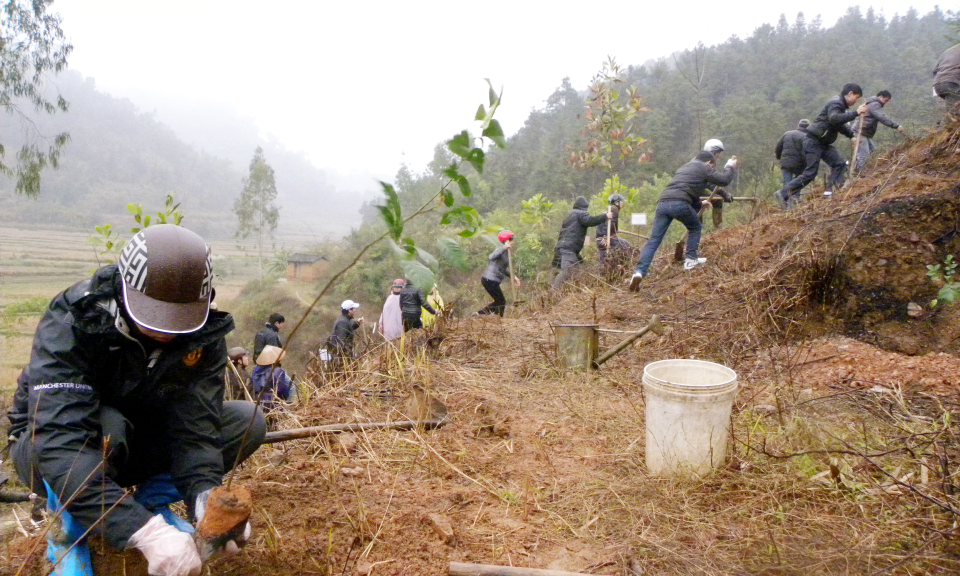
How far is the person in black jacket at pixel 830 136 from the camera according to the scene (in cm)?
646

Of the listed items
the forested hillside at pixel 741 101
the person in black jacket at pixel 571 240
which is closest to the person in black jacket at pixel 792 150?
the person in black jacket at pixel 571 240

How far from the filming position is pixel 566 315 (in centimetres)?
659

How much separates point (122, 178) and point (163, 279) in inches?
2366

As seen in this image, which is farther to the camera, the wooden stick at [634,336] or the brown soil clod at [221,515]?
the wooden stick at [634,336]


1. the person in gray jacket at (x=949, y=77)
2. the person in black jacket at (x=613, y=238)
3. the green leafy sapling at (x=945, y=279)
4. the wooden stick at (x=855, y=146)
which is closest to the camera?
the green leafy sapling at (x=945, y=279)

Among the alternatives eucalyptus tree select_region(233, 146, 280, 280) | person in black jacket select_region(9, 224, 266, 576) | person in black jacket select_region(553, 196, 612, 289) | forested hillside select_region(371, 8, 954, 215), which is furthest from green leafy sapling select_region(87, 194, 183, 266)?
eucalyptus tree select_region(233, 146, 280, 280)

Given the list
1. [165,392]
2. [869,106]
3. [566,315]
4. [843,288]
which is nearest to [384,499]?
[165,392]

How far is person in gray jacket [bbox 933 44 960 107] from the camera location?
18.9ft

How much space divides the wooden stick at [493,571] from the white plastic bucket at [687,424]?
822 millimetres

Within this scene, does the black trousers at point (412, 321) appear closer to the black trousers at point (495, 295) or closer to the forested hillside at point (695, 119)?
the black trousers at point (495, 295)

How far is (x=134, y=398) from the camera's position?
1957mm

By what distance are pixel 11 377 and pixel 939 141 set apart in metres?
18.4

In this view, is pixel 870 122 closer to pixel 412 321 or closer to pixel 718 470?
pixel 412 321

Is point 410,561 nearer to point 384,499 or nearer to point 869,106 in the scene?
point 384,499
